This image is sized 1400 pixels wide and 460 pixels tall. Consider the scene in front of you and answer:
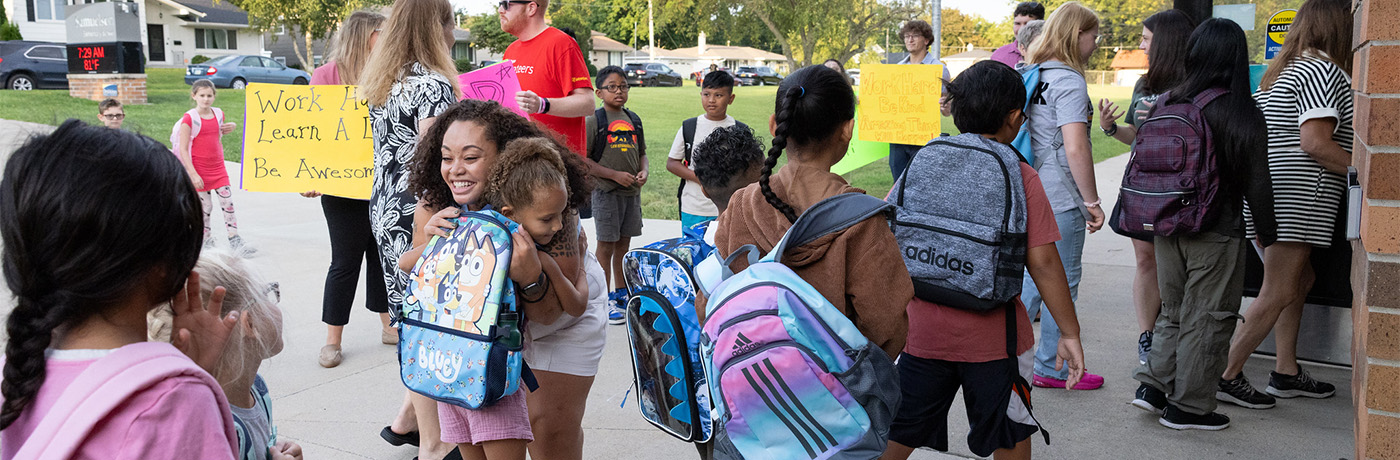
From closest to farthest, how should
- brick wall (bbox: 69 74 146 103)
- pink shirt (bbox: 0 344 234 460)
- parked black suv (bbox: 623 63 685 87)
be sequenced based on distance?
pink shirt (bbox: 0 344 234 460) → brick wall (bbox: 69 74 146 103) → parked black suv (bbox: 623 63 685 87)

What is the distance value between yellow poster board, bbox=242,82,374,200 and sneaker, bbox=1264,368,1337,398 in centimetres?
441

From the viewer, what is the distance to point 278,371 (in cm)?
505

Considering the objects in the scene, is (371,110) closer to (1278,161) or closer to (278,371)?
(278,371)

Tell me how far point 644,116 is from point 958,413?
24.4m

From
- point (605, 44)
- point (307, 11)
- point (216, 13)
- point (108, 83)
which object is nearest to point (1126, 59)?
point (605, 44)

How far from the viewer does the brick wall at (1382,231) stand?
2.18 metres

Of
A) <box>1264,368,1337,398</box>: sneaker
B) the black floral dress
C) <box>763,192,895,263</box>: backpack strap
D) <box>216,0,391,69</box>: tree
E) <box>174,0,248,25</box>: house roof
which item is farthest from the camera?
<box>174,0,248,25</box>: house roof

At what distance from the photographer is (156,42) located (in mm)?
54062

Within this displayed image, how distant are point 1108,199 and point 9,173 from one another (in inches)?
424

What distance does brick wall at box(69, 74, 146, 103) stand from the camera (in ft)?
78.1

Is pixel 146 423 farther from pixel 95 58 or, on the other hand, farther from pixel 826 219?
pixel 95 58

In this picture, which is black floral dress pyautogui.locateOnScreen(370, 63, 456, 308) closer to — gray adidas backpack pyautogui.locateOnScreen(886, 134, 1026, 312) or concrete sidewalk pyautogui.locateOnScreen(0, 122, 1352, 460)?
concrete sidewalk pyautogui.locateOnScreen(0, 122, 1352, 460)

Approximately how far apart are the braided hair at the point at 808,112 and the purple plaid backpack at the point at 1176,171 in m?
2.02

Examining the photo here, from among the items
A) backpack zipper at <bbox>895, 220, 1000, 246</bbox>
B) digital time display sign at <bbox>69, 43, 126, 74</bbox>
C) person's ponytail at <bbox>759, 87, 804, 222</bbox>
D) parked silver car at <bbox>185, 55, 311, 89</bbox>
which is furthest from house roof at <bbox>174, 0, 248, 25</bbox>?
person's ponytail at <bbox>759, 87, 804, 222</bbox>
